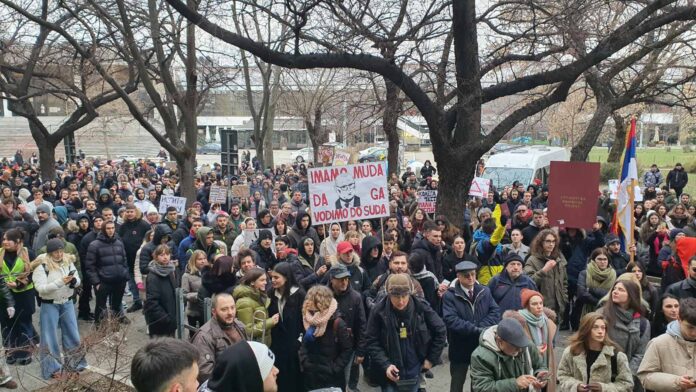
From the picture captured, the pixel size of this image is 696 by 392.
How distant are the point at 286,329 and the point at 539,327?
2.33 metres

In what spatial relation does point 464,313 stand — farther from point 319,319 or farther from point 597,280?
point 597,280

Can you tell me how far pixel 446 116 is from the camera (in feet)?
35.4

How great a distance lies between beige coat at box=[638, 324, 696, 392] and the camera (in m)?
4.85

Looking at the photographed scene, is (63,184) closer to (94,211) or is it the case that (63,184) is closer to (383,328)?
(94,211)

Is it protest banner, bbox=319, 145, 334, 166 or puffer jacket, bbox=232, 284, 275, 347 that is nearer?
puffer jacket, bbox=232, 284, 275, 347

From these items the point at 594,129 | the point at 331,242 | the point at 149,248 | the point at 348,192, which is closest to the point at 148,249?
the point at 149,248

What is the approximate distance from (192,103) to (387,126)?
19.8ft

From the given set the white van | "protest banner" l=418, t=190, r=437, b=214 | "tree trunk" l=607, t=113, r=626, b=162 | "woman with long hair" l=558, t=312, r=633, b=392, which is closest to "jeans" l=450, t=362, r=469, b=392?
"woman with long hair" l=558, t=312, r=633, b=392

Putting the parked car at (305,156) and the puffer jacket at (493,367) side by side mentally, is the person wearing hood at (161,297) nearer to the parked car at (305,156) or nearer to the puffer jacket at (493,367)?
the puffer jacket at (493,367)

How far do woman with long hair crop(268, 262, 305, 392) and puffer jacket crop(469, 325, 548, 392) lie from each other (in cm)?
196

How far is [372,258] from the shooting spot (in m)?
8.09

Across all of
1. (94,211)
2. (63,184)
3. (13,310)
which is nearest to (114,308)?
(13,310)

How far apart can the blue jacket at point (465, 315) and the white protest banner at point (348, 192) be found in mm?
3219

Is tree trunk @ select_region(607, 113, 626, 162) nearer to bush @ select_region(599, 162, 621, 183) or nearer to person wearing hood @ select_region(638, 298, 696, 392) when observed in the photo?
bush @ select_region(599, 162, 621, 183)
